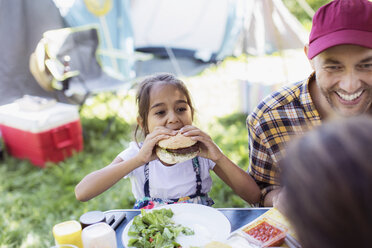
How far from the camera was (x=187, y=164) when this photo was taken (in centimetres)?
212

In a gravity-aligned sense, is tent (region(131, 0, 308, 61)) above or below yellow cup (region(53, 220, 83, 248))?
above

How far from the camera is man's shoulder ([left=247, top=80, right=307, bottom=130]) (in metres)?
2.08

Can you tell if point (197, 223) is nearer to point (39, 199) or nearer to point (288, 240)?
point (288, 240)

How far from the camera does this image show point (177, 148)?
186cm

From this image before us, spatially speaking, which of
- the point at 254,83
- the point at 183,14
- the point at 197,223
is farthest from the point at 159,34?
the point at 197,223

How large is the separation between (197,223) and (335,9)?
1.28 meters

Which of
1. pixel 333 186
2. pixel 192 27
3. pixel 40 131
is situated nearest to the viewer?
pixel 333 186

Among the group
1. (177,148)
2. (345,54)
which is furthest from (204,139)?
(345,54)

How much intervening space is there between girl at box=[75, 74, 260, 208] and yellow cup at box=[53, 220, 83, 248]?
55 cm

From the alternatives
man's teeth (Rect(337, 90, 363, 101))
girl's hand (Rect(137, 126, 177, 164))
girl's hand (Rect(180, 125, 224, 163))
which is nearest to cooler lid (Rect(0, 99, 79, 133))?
girl's hand (Rect(137, 126, 177, 164))

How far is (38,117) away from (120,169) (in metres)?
2.78

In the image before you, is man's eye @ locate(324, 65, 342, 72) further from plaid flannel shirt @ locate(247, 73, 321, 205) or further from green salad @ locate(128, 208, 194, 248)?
green salad @ locate(128, 208, 194, 248)

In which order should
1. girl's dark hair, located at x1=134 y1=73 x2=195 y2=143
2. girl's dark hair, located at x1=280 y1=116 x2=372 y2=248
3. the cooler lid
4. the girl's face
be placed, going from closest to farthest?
girl's dark hair, located at x1=280 y1=116 x2=372 y2=248, the girl's face, girl's dark hair, located at x1=134 y1=73 x2=195 y2=143, the cooler lid

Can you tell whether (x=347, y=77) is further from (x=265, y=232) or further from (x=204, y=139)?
(x=265, y=232)
